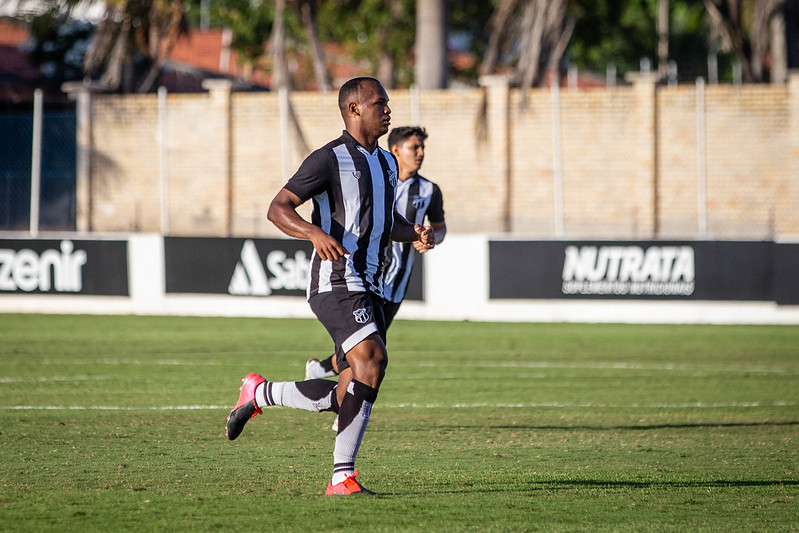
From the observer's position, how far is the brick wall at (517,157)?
77.1 feet

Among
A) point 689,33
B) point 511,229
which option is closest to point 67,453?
point 511,229

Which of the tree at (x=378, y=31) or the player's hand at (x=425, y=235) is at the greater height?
the tree at (x=378, y=31)

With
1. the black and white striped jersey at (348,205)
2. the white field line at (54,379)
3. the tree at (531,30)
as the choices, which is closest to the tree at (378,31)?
the tree at (531,30)

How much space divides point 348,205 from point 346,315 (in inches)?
21.7

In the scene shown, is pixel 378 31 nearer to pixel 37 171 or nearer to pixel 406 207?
pixel 37 171

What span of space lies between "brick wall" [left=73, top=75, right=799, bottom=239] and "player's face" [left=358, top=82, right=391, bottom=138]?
17.3 metres

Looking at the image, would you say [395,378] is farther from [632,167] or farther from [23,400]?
[632,167]

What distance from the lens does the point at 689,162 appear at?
2373 centimetres

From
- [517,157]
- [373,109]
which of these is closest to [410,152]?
[373,109]

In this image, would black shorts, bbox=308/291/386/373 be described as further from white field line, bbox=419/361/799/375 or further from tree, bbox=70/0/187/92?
tree, bbox=70/0/187/92

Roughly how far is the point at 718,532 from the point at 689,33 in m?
48.0

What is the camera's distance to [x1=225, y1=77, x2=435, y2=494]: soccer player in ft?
18.9

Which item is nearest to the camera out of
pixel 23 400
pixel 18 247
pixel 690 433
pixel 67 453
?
pixel 67 453

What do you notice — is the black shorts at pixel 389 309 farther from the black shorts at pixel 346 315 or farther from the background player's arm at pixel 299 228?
the background player's arm at pixel 299 228
